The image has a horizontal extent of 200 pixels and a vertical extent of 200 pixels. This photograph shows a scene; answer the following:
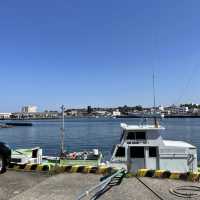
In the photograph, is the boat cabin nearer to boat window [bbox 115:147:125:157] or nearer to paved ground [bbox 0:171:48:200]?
boat window [bbox 115:147:125:157]

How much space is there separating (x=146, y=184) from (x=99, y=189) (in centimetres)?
190

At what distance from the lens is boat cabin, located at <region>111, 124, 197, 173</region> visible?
61.1 ft

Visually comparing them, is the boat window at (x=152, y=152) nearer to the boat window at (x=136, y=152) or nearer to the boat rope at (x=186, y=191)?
the boat window at (x=136, y=152)

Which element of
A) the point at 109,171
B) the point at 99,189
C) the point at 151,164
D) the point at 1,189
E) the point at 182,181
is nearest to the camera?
the point at 99,189

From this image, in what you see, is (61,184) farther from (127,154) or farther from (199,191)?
(127,154)

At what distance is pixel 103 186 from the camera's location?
9.16 m

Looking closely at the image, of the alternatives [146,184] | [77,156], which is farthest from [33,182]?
[77,156]

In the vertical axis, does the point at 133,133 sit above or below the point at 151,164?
above

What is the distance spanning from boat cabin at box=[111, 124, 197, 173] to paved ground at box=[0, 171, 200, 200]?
7.57 metres

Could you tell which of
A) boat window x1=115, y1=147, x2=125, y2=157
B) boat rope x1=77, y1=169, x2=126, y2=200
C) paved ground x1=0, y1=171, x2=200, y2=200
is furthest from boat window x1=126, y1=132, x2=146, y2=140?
boat rope x1=77, y1=169, x2=126, y2=200

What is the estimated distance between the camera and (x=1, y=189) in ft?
32.2

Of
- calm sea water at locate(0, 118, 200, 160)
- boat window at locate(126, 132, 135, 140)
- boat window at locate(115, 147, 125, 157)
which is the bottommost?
calm sea water at locate(0, 118, 200, 160)

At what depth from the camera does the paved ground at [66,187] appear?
902 cm

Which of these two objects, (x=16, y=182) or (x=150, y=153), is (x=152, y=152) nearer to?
(x=150, y=153)
